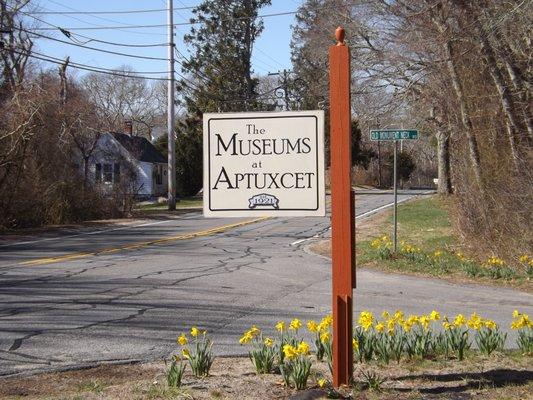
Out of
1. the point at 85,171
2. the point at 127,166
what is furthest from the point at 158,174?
the point at 85,171

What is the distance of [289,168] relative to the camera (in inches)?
225

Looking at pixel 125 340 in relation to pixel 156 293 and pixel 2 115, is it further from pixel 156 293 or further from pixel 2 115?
pixel 2 115

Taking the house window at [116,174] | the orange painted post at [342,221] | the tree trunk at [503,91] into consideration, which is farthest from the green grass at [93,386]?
the house window at [116,174]

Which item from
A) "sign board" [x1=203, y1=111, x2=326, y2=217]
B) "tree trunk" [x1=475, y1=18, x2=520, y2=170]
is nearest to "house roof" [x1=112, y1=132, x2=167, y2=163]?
"tree trunk" [x1=475, y1=18, x2=520, y2=170]

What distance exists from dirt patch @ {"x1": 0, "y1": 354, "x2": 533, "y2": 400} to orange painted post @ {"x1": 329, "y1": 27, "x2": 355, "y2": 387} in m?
0.32

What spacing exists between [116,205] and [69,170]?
3376 millimetres

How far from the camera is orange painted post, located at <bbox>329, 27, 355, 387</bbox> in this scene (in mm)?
5285

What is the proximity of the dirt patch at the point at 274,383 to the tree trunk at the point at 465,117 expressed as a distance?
10.1 meters

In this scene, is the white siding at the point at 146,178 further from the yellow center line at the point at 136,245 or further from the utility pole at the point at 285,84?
the yellow center line at the point at 136,245

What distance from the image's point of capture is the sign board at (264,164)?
5.68 metres

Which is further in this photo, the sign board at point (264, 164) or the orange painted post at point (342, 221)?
the sign board at point (264, 164)

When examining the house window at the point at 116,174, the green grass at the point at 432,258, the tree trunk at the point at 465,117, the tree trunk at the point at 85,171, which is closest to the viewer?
the green grass at the point at 432,258

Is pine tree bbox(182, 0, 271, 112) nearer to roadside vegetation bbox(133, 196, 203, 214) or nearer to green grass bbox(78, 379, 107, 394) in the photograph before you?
roadside vegetation bbox(133, 196, 203, 214)

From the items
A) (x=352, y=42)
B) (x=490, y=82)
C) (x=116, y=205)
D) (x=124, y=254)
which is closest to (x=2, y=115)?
(x=116, y=205)
